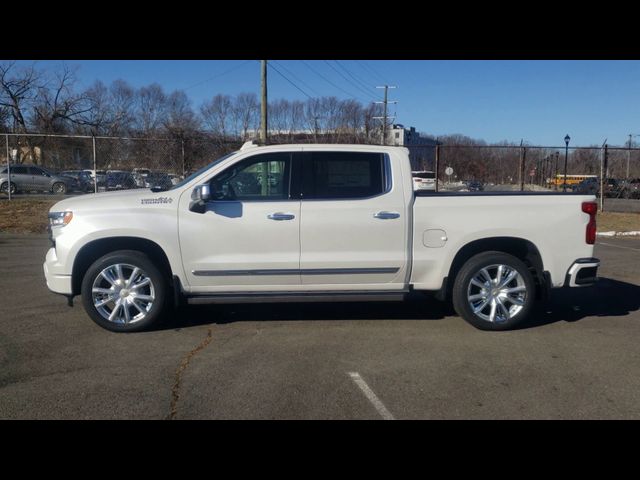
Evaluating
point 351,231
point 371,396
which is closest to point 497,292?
point 351,231

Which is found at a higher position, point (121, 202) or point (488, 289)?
point (121, 202)

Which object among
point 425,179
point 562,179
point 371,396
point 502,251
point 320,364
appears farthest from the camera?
point 562,179

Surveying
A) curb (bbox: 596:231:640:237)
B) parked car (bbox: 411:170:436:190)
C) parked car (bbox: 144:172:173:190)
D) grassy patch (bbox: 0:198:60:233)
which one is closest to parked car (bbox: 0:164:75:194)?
grassy patch (bbox: 0:198:60:233)

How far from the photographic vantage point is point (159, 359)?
16.8 ft

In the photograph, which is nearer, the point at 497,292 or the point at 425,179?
the point at 497,292

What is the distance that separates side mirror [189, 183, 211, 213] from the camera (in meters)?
5.70

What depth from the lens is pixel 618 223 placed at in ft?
54.6

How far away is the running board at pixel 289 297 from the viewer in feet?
19.4

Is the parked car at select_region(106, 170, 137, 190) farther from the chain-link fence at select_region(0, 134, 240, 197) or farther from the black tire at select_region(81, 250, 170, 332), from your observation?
the black tire at select_region(81, 250, 170, 332)

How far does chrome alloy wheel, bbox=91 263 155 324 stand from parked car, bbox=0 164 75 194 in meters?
22.0

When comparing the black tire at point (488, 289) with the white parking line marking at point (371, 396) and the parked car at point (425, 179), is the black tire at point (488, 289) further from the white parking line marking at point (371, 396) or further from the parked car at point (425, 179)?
the parked car at point (425, 179)

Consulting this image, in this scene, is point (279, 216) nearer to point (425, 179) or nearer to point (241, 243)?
point (241, 243)

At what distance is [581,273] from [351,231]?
254 cm
